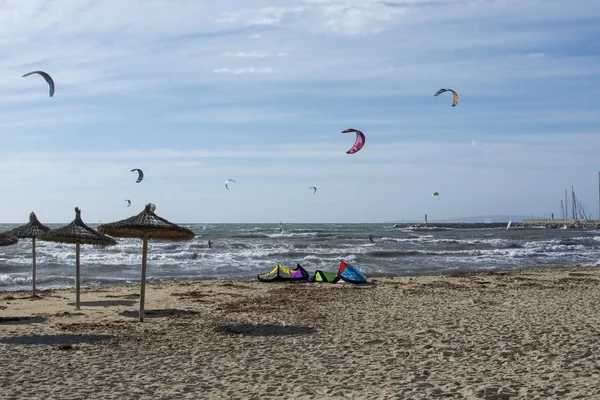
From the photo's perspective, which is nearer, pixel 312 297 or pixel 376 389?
pixel 376 389

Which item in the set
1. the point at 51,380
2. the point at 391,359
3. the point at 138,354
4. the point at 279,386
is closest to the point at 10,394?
the point at 51,380

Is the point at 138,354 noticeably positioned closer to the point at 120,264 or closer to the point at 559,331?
the point at 559,331

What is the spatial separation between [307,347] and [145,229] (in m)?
2.99

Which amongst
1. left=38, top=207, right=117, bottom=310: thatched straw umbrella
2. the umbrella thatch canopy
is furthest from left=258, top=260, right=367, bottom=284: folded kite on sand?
the umbrella thatch canopy

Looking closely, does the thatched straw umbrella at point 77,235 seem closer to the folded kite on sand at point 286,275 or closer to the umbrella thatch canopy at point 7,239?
the umbrella thatch canopy at point 7,239

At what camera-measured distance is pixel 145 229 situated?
8672mm

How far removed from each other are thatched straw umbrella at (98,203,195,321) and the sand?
1145mm

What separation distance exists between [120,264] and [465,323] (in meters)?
16.4

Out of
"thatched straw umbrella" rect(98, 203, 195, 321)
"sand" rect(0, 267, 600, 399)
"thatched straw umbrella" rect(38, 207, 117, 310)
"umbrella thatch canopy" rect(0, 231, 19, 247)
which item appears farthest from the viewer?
"umbrella thatch canopy" rect(0, 231, 19, 247)

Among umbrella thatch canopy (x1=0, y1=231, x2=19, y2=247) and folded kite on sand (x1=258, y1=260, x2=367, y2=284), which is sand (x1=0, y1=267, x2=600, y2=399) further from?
folded kite on sand (x1=258, y1=260, x2=367, y2=284)

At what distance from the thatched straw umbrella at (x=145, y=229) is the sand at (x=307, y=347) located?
1.14 meters

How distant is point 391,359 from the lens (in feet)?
20.5

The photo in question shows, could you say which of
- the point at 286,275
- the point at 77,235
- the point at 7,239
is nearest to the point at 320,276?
the point at 286,275

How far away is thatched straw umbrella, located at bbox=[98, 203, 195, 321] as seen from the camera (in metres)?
8.55
